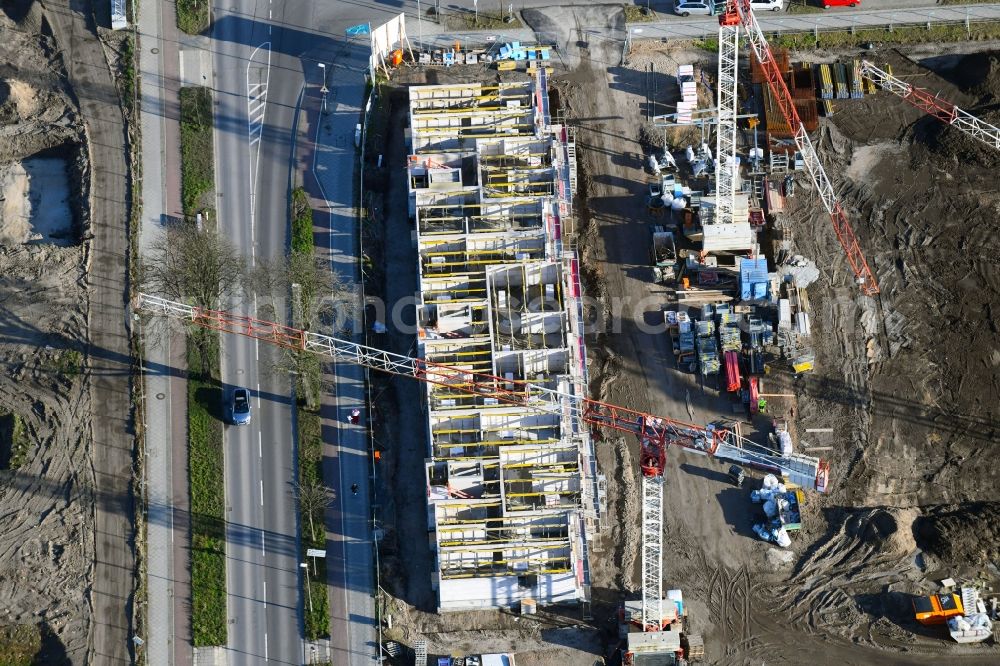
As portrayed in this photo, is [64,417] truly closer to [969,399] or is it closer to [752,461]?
[752,461]

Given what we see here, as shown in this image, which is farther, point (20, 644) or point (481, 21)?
point (481, 21)

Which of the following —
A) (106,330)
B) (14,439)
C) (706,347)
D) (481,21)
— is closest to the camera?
(14,439)

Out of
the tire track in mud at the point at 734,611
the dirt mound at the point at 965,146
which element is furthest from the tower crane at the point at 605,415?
the dirt mound at the point at 965,146

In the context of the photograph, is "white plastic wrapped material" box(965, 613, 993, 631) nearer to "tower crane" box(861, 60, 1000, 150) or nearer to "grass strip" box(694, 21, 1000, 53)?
"tower crane" box(861, 60, 1000, 150)

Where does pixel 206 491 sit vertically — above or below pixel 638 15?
below

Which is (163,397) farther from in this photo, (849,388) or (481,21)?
(849,388)

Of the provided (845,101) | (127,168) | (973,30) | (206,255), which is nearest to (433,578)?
(206,255)

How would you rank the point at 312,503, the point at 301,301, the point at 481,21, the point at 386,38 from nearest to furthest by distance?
the point at 312,503
the point at 301,301
the point at 386,38
the point at 481,21

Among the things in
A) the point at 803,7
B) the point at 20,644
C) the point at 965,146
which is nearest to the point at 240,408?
the point at 20,644
